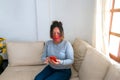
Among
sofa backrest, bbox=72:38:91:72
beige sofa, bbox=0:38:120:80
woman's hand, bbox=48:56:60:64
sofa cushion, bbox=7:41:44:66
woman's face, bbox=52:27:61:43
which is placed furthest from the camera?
sofa cushion, bbox=7:41:44:66

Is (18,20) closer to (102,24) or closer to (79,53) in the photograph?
(79,53)

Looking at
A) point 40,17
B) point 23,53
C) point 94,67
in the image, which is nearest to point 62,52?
point 94,67

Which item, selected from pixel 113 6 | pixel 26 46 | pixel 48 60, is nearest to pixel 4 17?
pixel 26 46

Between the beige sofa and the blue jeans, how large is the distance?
14cm

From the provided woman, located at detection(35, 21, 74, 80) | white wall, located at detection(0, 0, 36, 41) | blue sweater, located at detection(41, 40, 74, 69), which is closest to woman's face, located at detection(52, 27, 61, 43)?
woman, located at detection(35, 21, 74, 80)

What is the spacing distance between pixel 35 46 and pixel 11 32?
655 mm

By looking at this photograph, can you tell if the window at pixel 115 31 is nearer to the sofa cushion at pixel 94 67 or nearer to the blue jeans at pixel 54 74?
the sofa cushion at pixel 94 67

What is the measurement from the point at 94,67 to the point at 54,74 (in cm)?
57

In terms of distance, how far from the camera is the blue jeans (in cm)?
188

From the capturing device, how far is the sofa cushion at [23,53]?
96.8 inches

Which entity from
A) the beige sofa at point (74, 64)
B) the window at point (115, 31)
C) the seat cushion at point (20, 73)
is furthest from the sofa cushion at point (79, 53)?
the seat cushion at point (20, 73)

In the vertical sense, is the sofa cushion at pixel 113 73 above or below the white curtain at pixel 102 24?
below

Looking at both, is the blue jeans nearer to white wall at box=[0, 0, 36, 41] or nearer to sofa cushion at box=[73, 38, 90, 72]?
sofa cushion at box=[73, 38, 90, 72]

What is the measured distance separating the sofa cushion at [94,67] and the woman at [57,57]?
229mm
